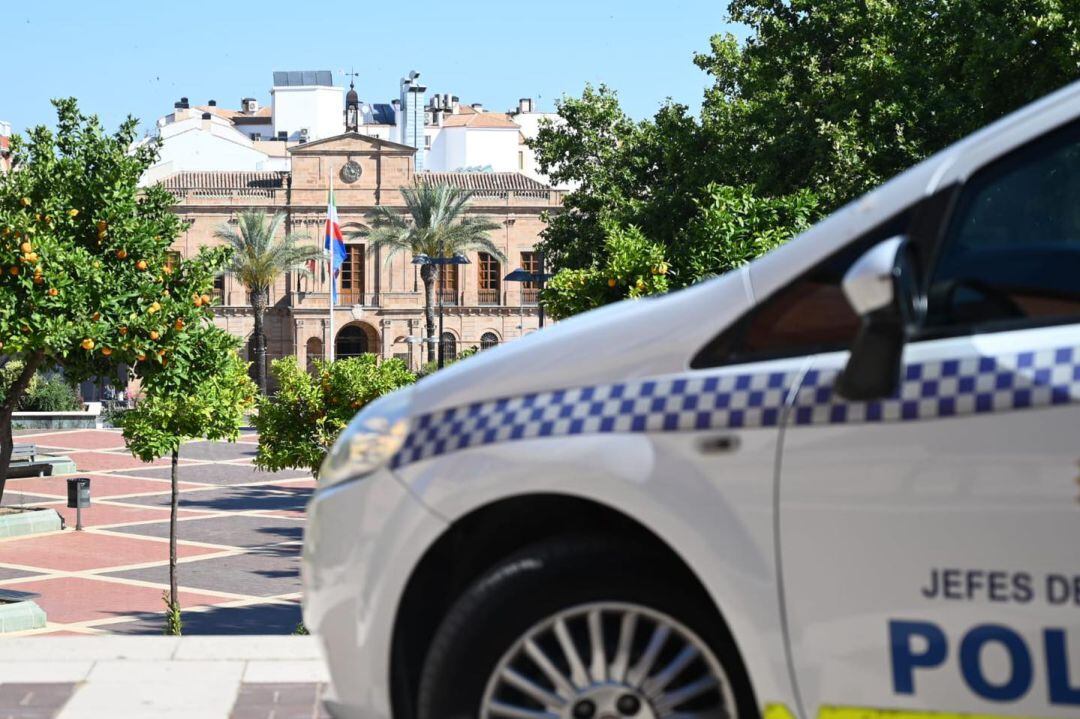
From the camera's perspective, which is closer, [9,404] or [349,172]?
[9,404]

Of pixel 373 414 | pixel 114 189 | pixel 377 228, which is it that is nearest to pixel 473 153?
pixel 377 228

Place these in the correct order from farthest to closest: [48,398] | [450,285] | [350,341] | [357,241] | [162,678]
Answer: [450,285]
[350,341]
[357,241]
[48,398]
[162,678]

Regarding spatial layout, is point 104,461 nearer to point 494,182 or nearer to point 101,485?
point 101,485

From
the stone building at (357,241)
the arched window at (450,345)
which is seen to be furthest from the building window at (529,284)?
the arched window at (450,345)

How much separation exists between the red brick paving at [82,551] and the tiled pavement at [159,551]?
2 centimetres

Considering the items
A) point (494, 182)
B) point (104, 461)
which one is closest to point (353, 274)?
point (494, 182)

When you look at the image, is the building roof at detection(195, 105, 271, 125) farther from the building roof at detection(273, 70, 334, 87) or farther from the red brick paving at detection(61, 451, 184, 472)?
the red brick paving at detection(61, 451, 184, 472)

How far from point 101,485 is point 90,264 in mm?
22486

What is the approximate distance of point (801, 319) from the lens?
295cm

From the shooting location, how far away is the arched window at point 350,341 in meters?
76.4

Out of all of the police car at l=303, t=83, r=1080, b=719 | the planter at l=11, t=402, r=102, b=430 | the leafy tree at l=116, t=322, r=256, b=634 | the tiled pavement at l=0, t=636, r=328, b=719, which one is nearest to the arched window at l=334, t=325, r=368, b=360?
the planter at l=11, t=402, r=102, b=430

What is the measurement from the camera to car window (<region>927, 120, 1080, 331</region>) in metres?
2.89

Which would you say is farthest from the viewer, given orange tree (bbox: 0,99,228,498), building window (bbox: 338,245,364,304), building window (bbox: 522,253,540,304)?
building window (bbox: 338,245,364,304)

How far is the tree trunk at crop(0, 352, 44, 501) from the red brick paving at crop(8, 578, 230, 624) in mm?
1872
